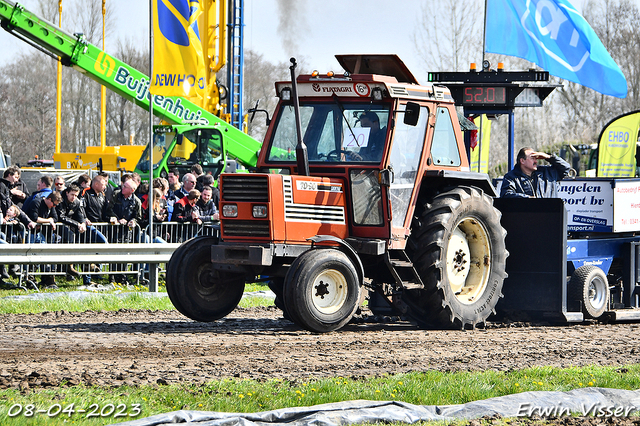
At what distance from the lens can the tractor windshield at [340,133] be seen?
9.18 m

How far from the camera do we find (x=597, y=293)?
1089cm

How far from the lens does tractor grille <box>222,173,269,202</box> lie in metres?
8.70

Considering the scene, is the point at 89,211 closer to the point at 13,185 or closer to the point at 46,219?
the point at 46,219

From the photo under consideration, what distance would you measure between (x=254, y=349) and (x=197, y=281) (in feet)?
5.38

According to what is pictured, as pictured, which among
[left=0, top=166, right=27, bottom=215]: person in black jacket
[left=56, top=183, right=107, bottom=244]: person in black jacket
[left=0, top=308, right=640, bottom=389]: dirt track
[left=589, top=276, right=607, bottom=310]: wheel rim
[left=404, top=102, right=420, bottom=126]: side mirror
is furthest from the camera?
[left=0, top=166, right=27, bottom=215]: person in black jacket

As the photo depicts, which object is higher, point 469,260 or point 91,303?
point 469,260

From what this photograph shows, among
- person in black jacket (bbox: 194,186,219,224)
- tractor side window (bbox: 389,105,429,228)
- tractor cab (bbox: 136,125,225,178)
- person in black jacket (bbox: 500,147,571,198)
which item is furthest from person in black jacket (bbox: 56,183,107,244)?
tractor cab (bbox: 136,125,225,178)

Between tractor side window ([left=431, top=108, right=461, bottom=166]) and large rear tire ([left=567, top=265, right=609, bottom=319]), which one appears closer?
tractor side window ([left=431, top=108, right=461, bottom=166])

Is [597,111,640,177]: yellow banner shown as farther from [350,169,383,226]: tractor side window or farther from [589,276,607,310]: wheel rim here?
[350,169,383,226]: tractor side window

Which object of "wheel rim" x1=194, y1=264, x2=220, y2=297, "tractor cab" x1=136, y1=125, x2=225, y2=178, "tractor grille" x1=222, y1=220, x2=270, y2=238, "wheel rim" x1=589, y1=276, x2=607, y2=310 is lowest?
"wheel rim" x1=589, y1=276, x2=607, y2=310

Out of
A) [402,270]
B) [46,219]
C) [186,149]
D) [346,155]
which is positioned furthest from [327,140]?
[186,149]

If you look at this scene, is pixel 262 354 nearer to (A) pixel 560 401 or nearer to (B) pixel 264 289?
(A) pixel 560 401

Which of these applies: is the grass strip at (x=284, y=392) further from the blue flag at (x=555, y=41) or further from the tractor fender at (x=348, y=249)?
the blue flag at (x=555, y=41)

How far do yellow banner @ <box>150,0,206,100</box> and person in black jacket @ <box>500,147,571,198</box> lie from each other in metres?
5.91
